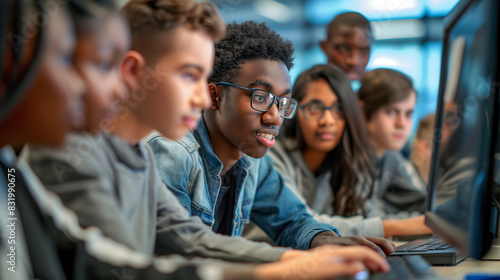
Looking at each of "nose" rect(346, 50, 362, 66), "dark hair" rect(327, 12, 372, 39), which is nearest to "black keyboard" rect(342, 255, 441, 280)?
"dark hair" rect(327, 12, 372, 39)

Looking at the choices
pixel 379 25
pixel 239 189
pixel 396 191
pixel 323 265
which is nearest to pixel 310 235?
pixel 239 189

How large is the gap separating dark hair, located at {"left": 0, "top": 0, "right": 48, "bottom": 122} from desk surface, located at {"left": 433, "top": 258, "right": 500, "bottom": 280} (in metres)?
0.56

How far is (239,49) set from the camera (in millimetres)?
762

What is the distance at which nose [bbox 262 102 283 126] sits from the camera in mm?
764

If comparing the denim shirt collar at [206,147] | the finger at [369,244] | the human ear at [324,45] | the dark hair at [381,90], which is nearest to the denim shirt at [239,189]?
the denim shirt collar at [206,147]

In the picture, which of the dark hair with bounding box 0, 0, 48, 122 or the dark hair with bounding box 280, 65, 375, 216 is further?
the dark hair with bounding box 280, 65, 375, 216

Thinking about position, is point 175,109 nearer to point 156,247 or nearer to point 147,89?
point 147,89

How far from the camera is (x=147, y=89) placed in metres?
0.57

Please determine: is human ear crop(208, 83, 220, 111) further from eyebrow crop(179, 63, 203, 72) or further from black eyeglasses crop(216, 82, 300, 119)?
eyebrow crop(179, 63, 203, 72)

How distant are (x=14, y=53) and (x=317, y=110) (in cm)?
79

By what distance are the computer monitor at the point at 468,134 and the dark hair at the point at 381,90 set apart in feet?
1.83

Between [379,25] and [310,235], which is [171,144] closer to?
Result: [310,235]

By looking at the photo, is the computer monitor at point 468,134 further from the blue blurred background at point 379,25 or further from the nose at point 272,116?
the nose at point 272,116

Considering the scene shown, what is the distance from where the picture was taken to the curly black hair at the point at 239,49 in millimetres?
757
